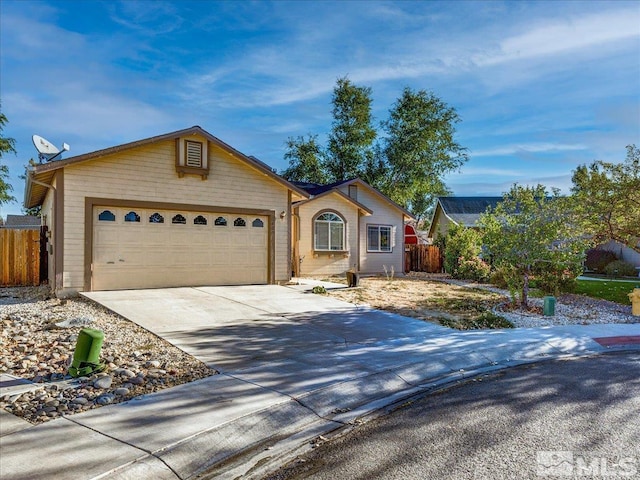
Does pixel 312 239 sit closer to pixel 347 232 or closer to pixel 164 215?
pixel 347 232

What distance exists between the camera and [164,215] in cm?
1390

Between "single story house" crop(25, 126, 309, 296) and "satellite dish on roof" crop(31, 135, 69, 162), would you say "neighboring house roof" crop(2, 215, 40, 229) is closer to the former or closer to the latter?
"single story house" crop(25, 126, 309, 296)

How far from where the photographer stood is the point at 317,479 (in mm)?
3443

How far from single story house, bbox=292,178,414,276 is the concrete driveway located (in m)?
6.26

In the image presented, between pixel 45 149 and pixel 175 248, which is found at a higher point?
pixel 45 149

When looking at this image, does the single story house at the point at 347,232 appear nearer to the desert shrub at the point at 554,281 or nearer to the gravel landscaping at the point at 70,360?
the desert shrub at the point at 554,281

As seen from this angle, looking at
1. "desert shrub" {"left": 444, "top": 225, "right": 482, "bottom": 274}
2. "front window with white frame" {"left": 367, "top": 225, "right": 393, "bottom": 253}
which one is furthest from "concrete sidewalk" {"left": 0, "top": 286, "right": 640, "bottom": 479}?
"front window with white frame" {"left": 367, "top": 225, "right": 393, "bottom": 253}

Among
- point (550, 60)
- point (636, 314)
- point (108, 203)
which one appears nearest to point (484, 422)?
point (636, 314)

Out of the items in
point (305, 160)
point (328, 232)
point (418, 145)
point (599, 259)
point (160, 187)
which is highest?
point (418, 145)

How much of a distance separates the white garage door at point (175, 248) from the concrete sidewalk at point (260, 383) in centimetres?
197

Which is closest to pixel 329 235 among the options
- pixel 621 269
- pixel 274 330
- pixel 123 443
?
pixel 274 330

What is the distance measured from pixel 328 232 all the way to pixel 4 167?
20200 mm

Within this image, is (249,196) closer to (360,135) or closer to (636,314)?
(636,314)

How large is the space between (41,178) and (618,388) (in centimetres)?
1347
